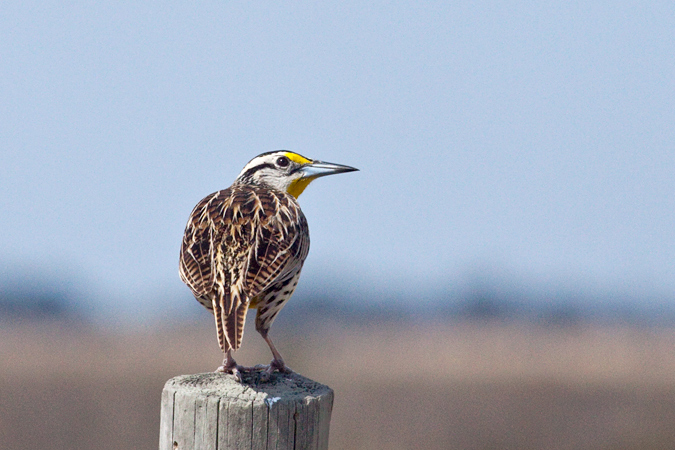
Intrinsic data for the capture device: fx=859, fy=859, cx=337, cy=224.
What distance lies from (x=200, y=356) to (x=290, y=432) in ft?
33.2

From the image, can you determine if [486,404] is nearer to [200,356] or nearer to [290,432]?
[200,356]

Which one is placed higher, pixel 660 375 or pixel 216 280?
pixel 216 280

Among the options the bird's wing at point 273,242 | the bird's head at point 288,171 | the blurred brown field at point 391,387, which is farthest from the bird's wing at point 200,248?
the blurred brown field at point 391,387

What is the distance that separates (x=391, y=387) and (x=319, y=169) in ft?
25.7

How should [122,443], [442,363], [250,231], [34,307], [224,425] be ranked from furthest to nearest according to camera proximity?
[34,307], [442,363], [122,443], [250,231], [224,425]

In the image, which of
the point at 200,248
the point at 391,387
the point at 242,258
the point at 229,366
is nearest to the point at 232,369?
the point at 229,366

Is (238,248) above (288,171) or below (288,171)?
below

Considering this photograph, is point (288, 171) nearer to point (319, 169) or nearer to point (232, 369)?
point (319, 169)

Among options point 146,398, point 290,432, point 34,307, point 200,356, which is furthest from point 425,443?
point 34,307

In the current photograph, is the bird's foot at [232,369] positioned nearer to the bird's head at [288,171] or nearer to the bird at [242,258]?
the bird at [242,258]

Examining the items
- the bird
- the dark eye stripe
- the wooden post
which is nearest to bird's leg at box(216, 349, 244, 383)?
the bird

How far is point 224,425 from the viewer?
2686 mm

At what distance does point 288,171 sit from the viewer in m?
4.94

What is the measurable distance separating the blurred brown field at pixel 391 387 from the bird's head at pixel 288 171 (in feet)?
16.2
